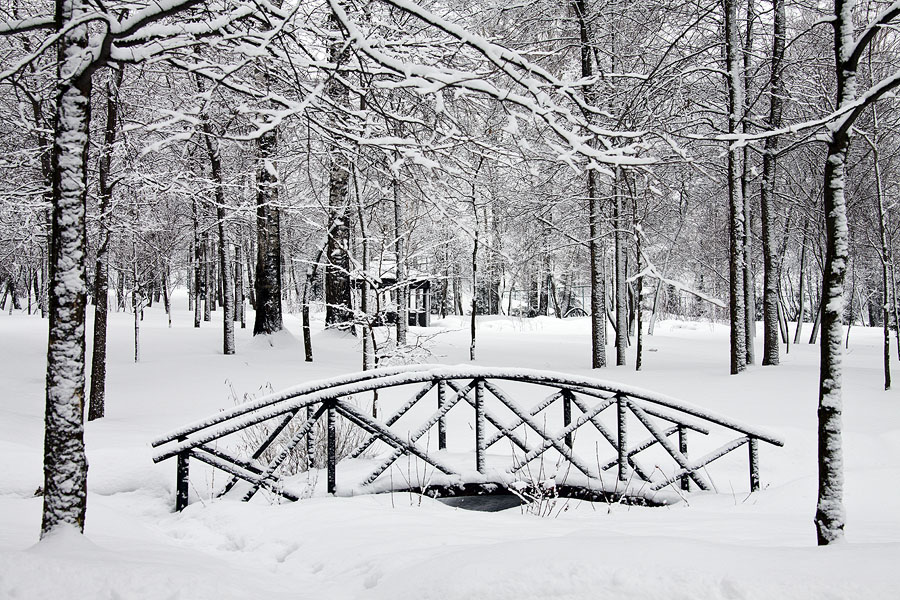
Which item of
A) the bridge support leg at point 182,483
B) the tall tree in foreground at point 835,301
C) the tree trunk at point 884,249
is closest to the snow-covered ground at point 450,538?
the bridge support leg at point 182,483

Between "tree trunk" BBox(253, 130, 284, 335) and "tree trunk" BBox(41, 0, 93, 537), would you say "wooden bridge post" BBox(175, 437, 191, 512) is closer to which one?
"tree trunk" BBox(41, 0, 93, 537)

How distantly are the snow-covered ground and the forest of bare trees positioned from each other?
2.14 feet

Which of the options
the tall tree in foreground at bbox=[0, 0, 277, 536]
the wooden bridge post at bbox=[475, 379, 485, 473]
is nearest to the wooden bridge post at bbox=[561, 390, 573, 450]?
the wooden bridge post at bbox=[475, 379, 485, 473]

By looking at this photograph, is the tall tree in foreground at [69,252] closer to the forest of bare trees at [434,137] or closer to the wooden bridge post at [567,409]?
the forest of bare trees at [434,137]

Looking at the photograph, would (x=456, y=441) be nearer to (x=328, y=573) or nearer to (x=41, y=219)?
(x=328, y=573)

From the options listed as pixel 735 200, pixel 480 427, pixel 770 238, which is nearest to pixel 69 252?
pixel 480 427

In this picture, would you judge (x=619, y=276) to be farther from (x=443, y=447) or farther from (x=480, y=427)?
(x=480, y=427)

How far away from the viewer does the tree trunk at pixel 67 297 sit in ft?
9.89

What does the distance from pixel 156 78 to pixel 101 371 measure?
20.5ft

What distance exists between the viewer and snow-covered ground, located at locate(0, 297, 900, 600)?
255cm

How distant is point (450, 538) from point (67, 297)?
2500 mm

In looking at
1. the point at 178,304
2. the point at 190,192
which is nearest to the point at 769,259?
the point at 190,192

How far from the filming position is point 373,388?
5664 mm

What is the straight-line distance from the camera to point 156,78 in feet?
41.7
